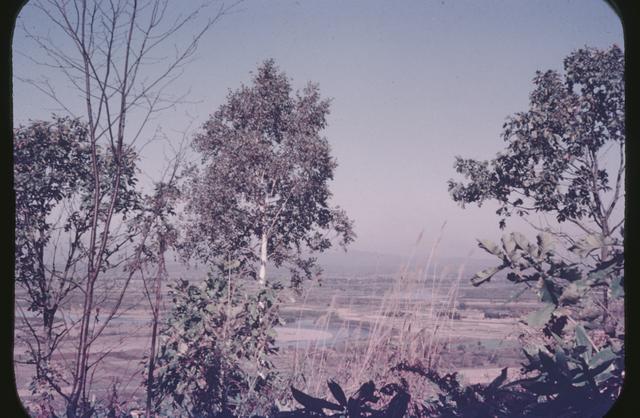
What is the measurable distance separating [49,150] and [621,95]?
6.75m

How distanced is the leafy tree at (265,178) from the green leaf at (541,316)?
7405 millimetres

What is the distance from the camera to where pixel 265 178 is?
30.7ft

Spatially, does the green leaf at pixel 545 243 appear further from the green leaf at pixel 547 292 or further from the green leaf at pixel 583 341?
the green leaf at pixel 583 341

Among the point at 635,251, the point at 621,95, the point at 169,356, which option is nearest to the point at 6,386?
the point at 169,356

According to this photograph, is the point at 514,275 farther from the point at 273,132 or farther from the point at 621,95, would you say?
the point at 273,132

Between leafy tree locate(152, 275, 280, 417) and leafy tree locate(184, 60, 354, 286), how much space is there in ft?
19.5

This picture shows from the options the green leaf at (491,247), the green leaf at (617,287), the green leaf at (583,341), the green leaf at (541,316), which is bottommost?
the green leaf at (583,341)

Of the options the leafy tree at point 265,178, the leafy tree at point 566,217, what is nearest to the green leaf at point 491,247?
the leafy tree at point 566,217

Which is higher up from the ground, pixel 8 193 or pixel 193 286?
pixel 8 193

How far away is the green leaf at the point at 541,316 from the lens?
154cm

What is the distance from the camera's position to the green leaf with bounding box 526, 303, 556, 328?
1.54m

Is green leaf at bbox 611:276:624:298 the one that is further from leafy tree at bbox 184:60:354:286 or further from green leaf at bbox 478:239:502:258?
leafy tree at bbox 184:60:354:286

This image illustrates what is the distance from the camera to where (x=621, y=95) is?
17.6ft

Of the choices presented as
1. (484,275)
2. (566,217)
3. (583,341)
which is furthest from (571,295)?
(566,217)
